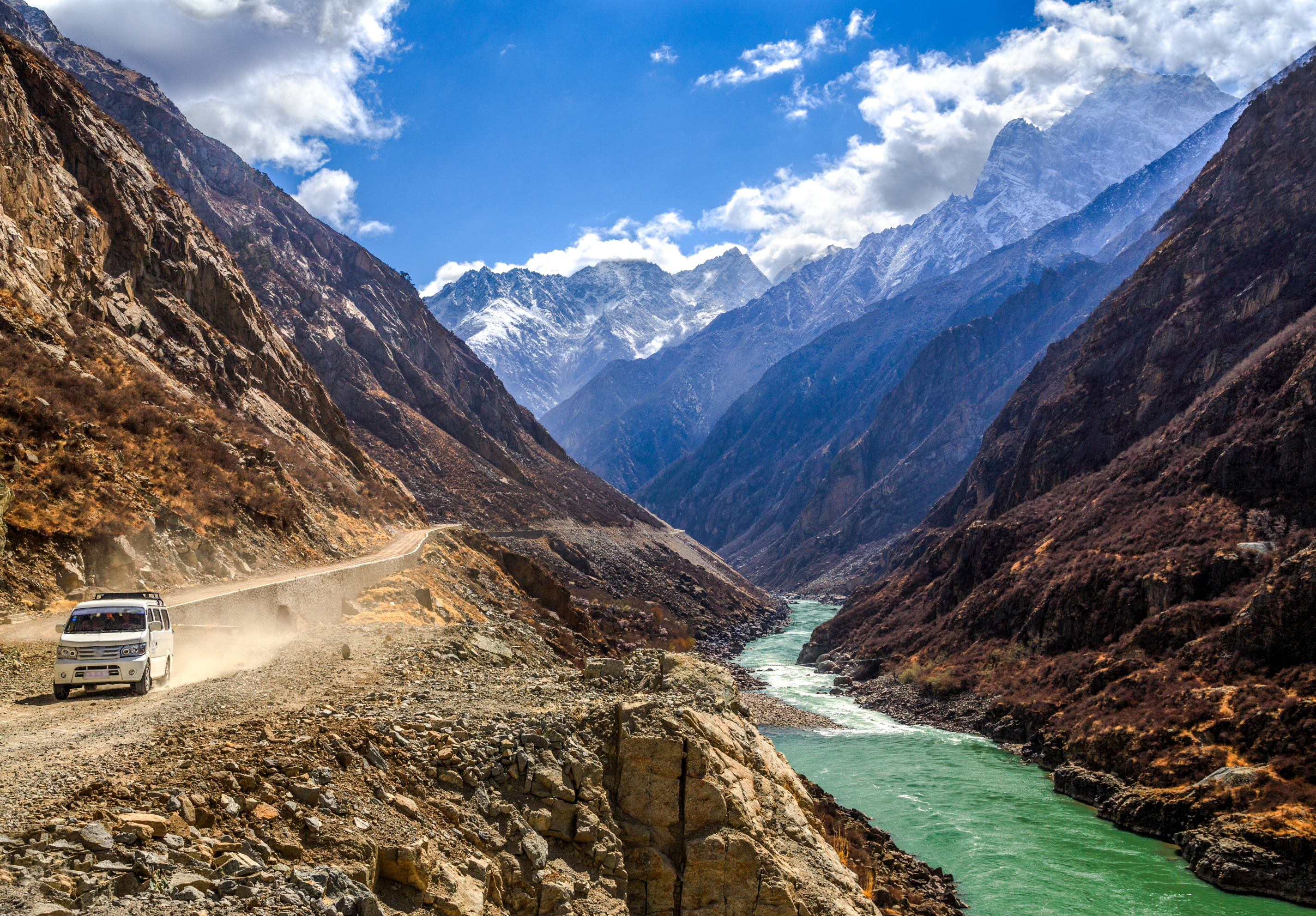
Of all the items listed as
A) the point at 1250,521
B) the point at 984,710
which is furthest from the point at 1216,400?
the point at 984,710

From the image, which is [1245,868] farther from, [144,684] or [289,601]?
[144,684]

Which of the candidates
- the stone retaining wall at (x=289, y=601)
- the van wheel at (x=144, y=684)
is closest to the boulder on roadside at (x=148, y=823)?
the van wheel at (x=144, y=684)

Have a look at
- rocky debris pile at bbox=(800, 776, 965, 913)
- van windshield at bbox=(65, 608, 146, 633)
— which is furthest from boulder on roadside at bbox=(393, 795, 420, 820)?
rocky debris pile at bbox=(800, 776, 965, 913)

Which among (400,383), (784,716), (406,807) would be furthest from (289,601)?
(400,383)

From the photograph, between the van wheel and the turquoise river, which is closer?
the van wheel

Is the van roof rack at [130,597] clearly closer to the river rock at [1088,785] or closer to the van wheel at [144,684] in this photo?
the van wheel at [144,684]

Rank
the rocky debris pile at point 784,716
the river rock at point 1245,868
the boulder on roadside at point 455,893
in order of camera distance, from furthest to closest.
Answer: the rocky debris pile at point 784,716, the river rock at point 1245,868, the boulder on roadside at point 455,893

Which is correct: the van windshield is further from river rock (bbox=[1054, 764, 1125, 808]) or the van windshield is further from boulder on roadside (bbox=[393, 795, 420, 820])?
river rock (bbox=[1054, 764, 1125, 808])
